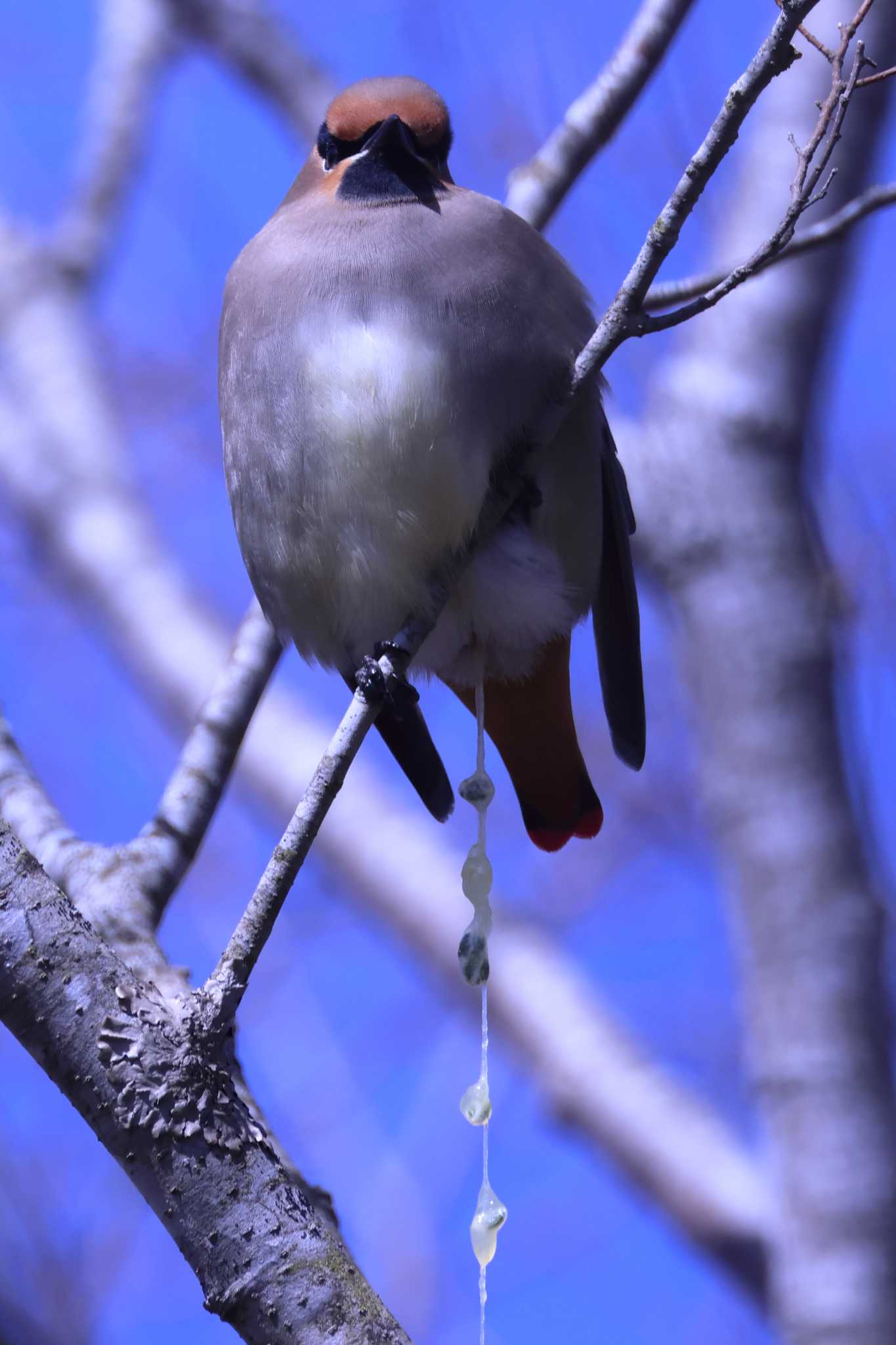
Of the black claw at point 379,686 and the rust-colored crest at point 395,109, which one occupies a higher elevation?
the rust-colored crest at point 395,109

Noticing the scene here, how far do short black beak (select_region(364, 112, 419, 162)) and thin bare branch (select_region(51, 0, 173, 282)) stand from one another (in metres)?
2.65

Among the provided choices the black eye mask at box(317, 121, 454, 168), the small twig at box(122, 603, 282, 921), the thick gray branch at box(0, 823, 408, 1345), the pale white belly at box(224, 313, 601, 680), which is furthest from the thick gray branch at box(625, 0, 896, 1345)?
the thick gray branch at box(0, 823, 408, 1345)

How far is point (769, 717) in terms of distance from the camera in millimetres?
3750

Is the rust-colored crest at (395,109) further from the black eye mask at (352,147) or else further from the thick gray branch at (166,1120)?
the thick gray branch at (166,1120)

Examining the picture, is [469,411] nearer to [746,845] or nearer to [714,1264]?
[746,845]

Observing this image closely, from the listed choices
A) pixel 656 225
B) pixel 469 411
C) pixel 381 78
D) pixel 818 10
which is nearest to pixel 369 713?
pixel 469 411

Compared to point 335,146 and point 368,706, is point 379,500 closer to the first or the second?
point 368,706

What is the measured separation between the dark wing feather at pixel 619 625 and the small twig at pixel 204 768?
2.03 ft

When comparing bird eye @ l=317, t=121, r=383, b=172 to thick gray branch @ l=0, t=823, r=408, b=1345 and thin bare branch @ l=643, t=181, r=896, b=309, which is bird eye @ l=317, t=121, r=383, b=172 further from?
thick gray branch @ l=0, t=823, r=408, b=1345

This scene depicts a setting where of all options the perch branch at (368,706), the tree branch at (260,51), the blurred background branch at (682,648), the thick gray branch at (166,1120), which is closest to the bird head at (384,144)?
the blurred background branch at (682,648)

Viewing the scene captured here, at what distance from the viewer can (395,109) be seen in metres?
2.81

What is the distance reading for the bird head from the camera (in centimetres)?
273

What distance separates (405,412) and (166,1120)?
3.64 ft

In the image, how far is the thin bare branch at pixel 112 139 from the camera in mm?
5172
